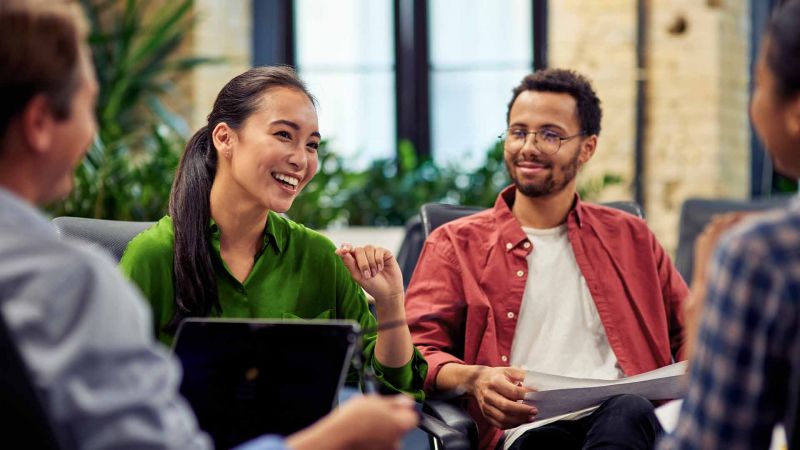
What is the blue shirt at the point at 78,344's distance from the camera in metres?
0.94

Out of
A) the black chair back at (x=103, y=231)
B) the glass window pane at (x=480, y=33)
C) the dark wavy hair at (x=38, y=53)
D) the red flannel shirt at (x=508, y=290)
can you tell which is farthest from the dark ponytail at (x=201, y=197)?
the glass window pane at (x=480, y=33)

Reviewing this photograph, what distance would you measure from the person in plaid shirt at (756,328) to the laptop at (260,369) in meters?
0.44

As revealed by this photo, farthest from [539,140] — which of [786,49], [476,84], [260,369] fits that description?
[476,84]

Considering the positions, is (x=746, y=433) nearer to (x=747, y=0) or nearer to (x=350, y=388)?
(x=350, y=388)

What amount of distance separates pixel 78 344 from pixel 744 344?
2.08 feet

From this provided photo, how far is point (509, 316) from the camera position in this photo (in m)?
2.33

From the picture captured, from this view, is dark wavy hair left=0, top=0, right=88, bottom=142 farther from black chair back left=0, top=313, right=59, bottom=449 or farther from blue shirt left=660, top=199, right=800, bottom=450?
blue shirt left=660, top=199, right=800, bottom=450

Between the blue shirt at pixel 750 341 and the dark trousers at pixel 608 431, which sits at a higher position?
the blue shirt at pixel 750 341

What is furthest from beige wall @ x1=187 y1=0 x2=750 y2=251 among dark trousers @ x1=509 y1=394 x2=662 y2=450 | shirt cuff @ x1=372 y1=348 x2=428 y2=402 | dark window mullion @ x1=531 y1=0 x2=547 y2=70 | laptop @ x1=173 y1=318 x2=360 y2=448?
laptop @ x1=173 y1=318 x2=360 y2=448

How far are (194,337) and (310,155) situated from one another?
0.78 m

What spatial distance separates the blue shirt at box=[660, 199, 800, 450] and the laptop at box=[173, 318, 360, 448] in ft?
1.45

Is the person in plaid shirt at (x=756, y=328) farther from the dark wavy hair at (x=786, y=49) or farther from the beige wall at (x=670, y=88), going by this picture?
the beige wall at (x=670, y=88)

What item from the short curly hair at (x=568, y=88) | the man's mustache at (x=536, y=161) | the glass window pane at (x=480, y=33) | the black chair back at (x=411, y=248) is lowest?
the black chair back at (x=411, y=248)

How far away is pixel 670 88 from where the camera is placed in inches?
201
